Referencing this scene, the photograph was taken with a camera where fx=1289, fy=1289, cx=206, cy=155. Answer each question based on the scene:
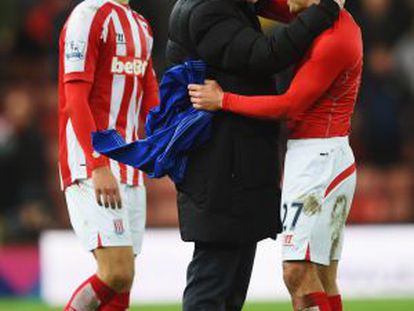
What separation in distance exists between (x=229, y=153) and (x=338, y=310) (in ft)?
3.13

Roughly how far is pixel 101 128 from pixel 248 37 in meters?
1.15

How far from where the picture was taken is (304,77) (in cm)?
566

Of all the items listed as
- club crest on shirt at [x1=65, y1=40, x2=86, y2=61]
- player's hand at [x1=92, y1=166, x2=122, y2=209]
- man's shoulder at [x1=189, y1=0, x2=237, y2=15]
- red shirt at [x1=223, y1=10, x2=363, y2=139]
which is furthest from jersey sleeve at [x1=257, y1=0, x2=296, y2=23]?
player's hand at [x1=92, y1=166, x2=122, y2=209]

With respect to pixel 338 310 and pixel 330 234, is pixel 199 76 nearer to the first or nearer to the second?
pixel 330 234

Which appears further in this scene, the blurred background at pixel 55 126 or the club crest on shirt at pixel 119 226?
the blurred background at pixel 55 126

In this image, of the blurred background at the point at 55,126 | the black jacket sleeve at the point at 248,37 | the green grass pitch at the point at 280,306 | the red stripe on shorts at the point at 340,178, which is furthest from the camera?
the blurred background at the point at 55,126

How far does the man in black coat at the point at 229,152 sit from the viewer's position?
5566 millimetres

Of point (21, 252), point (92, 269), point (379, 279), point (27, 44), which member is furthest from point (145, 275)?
point (27, 44)

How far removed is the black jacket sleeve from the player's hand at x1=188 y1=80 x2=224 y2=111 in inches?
4.5

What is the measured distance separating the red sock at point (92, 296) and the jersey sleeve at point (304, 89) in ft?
3.99

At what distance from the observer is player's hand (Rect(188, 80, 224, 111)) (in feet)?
18.6

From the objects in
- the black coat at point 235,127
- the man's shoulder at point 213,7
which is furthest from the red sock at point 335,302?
the man's shoulder at point 213,7

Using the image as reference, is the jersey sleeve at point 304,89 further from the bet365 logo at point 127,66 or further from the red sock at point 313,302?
the bet365 logo at point 127,66

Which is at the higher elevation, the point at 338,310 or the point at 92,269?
the point at 338,310
